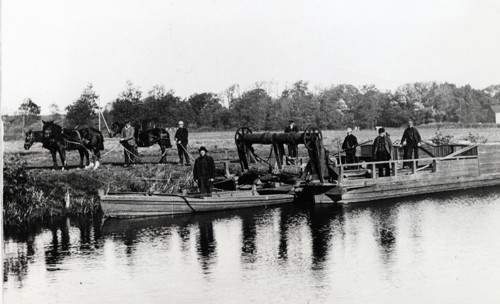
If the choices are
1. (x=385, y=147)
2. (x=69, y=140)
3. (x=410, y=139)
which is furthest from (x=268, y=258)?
(x=69, y=140)

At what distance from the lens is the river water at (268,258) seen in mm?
11758

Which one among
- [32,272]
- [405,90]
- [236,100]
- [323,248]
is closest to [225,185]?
[323,248]

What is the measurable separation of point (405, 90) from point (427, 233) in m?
59.5

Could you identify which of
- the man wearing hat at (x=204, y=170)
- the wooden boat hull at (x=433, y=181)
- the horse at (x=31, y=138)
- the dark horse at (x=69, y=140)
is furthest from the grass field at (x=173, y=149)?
the man wearing hat at (x=204, y=170)

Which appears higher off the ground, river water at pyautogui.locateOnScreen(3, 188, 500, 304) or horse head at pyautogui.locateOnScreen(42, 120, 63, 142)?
horse head at pyautogui.locateOnScreen(42, 120, 63, 142)

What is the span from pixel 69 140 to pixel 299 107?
111 ft

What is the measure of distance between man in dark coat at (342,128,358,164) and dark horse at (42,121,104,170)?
33.9ft

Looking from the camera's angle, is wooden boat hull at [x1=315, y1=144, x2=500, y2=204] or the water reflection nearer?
the water reflection

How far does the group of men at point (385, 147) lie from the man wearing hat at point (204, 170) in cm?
675

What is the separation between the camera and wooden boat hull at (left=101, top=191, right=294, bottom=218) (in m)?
19.7

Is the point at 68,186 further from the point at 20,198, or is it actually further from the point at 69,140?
the point at 69,140

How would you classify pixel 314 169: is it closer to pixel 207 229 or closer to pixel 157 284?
pixel 207 229

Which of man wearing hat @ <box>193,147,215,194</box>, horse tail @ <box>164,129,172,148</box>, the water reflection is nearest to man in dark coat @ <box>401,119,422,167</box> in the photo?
man wearing hat @ <box>193,147,215,194</box>

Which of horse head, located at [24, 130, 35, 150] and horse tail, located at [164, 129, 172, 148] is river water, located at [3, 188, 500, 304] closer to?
horse head, located at [24, 130, 35, 150]
